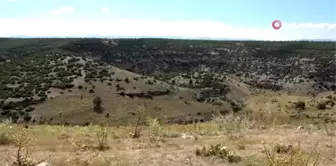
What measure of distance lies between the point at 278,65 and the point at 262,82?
12682mm

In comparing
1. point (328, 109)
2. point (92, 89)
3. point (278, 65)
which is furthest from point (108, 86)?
point (278, 65)

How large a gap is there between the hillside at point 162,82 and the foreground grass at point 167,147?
26654mm

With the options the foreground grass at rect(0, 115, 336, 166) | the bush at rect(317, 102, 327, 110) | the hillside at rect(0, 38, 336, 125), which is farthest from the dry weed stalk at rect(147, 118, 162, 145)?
the bush at rect(317, 102, 327, 110)

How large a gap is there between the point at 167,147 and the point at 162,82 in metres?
57.9

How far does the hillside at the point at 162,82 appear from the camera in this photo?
54844 millimetres

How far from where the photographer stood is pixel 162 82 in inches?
2808

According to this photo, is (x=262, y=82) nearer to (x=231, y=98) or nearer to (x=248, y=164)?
(x=231, y=98)

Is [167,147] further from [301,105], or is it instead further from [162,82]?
[162,82]

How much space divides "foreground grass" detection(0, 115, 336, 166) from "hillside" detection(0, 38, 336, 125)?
26.7 meters

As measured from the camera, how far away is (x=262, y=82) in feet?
299

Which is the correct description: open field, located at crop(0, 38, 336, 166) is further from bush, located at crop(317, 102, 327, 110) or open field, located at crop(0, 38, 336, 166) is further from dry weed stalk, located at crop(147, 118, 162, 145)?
bush, located at crop(317, 102, 327, 110)

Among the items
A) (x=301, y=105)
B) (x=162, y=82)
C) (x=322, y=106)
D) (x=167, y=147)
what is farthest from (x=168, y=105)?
(x=167, y=147)

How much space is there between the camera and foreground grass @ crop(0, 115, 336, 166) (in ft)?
37.5

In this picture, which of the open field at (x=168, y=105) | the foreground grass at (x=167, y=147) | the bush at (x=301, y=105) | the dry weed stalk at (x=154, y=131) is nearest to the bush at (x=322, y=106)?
the open field at (x=168, y=105)
